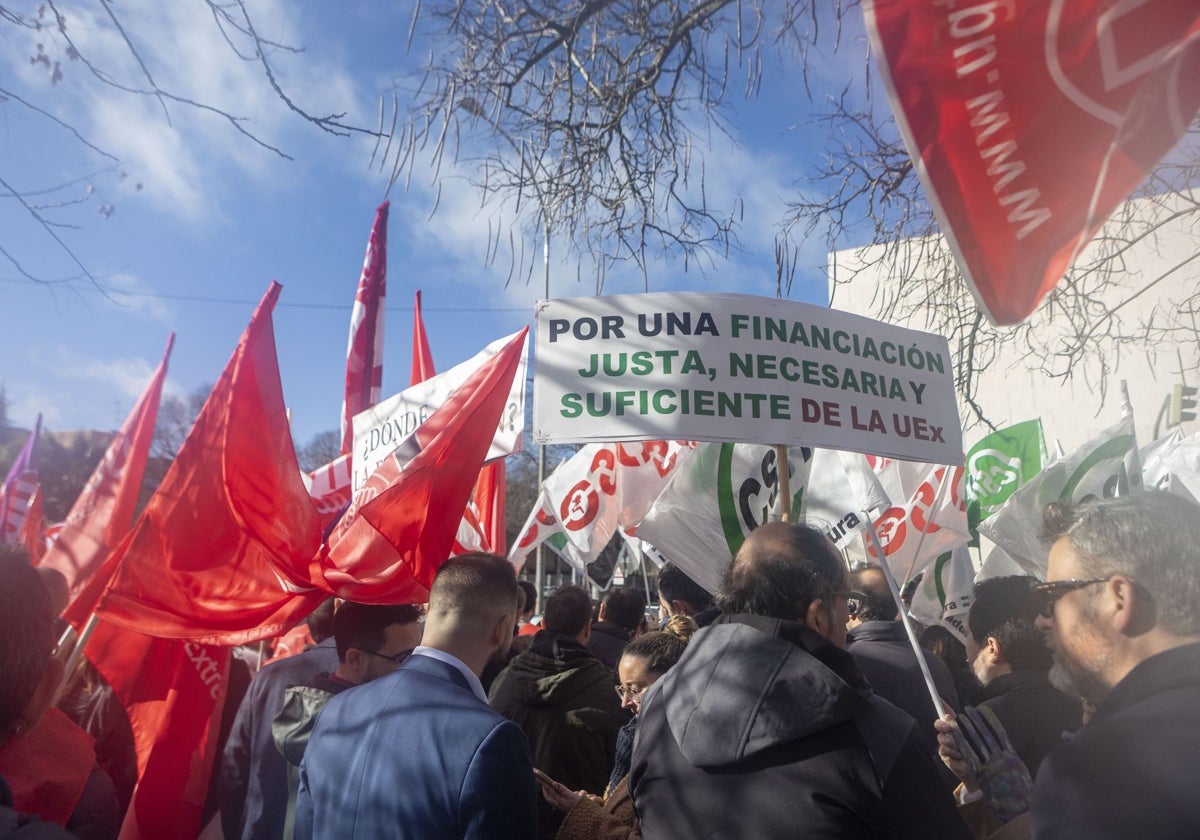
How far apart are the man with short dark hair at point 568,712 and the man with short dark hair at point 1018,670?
1.56 metres

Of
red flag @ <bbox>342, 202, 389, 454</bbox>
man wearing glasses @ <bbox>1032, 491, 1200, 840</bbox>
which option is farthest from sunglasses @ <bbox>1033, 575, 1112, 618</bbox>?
red flag @ <bbox>342, 202, 389, 454</bbox>

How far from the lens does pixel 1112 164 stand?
5.86 ft

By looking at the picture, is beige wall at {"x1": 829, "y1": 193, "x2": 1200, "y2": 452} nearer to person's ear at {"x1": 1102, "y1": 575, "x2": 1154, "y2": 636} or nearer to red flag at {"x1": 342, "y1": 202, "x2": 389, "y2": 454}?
red flag at {"x1": 342, "y1": 202, "x2": 389, "y2": 454}

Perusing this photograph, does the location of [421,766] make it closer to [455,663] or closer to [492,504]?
[455,663]

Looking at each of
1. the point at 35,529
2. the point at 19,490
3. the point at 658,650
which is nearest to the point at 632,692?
the point at 658,650

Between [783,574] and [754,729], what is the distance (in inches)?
16.4

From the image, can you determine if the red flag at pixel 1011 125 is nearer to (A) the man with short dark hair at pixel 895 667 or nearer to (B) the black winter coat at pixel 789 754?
(B) the black winter coat at pixel 789 754

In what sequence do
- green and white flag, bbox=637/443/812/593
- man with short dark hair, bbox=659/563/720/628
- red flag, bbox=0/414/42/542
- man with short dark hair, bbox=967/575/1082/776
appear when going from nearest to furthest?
man with short dark hair, bbox=967/575/1082/776 → green and white flag, bbox=637/443/812/593 → man with short dark hair, bbox=659/563/720/628 → red flag, bbox=0/414/42/542

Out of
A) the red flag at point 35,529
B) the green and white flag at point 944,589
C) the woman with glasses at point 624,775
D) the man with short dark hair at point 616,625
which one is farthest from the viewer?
the green and white flag at point 944,589

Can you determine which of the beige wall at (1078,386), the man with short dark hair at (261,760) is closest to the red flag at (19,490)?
the man with short dark hair at (261,760)

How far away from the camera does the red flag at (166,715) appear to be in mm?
3590

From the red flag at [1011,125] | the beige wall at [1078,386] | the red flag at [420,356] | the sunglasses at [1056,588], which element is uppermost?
the beige wall at [1078,386]

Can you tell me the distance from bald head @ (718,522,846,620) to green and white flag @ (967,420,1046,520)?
5.28 metres

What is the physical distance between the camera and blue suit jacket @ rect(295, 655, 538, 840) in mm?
2143
